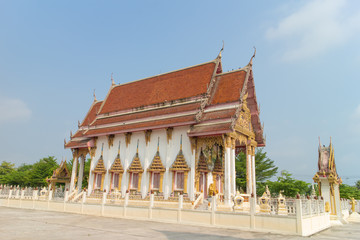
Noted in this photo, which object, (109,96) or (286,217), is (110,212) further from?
(109,96)

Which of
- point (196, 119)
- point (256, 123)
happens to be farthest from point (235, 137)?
point (256, 123)

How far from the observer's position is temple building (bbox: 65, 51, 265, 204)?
14633 millimetres

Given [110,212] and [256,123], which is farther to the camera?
[256,123]

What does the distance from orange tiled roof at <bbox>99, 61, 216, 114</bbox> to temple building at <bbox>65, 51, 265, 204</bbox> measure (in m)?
0.07

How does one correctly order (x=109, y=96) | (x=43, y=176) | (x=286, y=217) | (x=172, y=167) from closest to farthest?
(x=286, y=217), (x=172, y=167), (x=109, y=96), (x=43, y=176)

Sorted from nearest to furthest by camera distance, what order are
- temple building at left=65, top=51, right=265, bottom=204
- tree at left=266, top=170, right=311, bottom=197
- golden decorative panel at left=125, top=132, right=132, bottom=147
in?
temple building at left=65, top=51, right=265, bottom=204, golden decorative panel at left=125, top=132, right=132, bottom=147, tree at left=266, top=170, right=311, bottom=197

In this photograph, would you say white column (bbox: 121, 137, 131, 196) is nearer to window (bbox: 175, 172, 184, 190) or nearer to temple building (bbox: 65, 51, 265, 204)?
temple building (bbox: 65, 51, 265, 204)

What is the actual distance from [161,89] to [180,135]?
4472 mm

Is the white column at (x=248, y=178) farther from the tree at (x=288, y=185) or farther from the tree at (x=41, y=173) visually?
the tree at (x=41, y=173)

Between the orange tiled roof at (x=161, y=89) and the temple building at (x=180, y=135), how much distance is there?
0.24 feet

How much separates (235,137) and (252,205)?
502cm

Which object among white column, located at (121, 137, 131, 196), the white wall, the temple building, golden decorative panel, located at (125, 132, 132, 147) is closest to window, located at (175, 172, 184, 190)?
the temple building

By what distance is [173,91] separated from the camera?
18.1 meters

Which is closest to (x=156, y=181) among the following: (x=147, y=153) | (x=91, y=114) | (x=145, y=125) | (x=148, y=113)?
(x=147, y=153)
